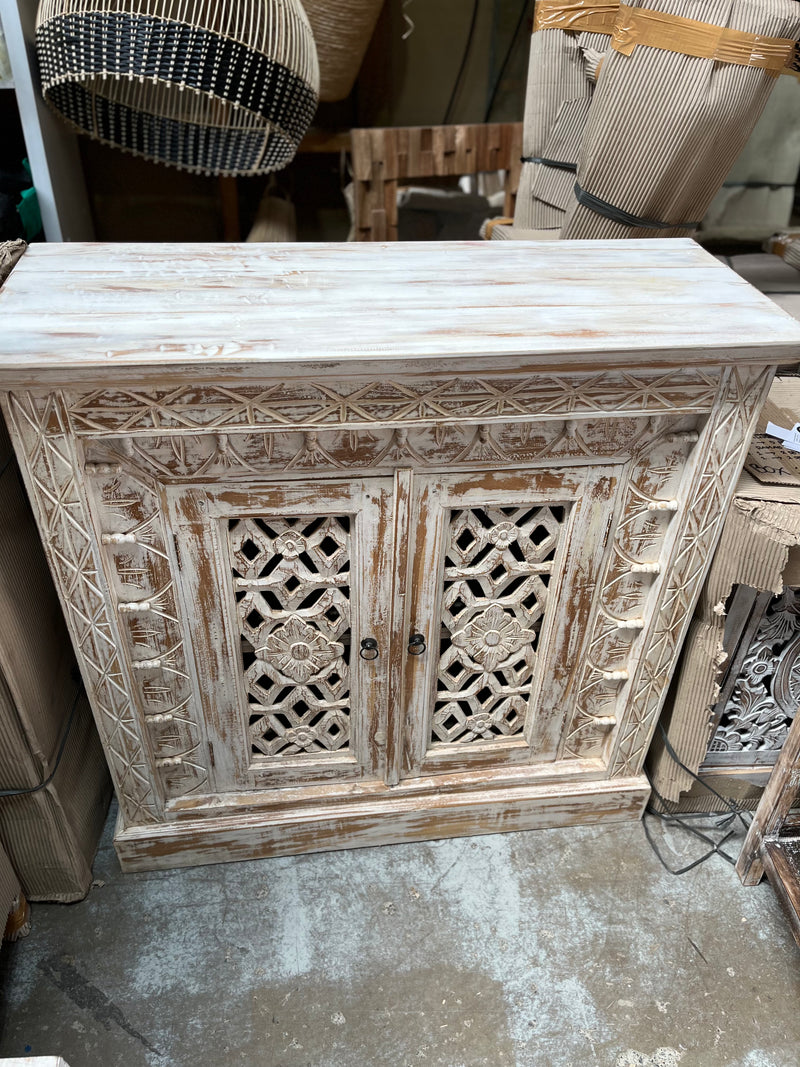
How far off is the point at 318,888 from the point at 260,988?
0.22 meters

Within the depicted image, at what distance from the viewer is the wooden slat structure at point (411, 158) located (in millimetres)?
2230

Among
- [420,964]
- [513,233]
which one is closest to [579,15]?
[513,233]

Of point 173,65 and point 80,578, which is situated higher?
point 173,65

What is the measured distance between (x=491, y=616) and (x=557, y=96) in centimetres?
112

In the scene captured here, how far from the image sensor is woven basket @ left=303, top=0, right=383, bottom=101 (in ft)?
6.55

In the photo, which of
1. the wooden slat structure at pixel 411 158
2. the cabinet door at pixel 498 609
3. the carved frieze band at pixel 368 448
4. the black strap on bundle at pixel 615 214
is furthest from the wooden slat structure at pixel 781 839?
the wooden slat structure at pixel 411 158

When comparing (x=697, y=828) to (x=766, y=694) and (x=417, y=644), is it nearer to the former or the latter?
(x=766, y=694)

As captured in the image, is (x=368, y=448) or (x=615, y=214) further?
(x=615, y=214)

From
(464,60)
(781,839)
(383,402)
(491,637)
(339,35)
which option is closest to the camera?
(383,402)

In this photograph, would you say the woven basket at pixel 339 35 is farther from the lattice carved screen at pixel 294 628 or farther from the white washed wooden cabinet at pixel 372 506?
the lattice carved screen at pixel 294 628

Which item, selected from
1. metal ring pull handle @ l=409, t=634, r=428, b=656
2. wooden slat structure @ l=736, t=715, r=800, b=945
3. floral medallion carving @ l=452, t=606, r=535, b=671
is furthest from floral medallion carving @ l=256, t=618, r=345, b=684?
wooden slat structure @ l=736, t=715, r=800, b=945

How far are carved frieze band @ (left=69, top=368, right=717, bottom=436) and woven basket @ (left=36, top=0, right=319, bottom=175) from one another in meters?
0.73

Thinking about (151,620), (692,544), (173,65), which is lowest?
(151,620)

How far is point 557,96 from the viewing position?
1722 mm
